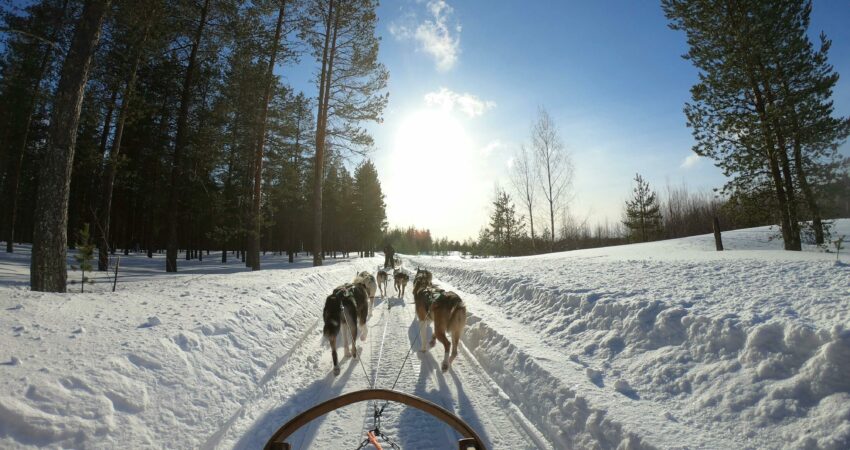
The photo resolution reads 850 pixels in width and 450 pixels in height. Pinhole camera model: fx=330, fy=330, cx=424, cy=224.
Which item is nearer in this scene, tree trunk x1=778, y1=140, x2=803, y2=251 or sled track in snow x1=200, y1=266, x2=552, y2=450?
sled track in snow x1=200, y1=266, x2=552, y2=450

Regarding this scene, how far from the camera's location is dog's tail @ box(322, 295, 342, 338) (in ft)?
17.5

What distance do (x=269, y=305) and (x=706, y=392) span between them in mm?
7253

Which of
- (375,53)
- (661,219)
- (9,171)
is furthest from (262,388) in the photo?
(661,219)

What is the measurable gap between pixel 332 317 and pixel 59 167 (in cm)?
570

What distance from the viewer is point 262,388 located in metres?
4.16

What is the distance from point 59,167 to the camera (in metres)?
5.97

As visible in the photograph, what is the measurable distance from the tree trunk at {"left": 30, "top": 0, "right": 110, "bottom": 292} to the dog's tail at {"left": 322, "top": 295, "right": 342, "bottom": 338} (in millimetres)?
4952

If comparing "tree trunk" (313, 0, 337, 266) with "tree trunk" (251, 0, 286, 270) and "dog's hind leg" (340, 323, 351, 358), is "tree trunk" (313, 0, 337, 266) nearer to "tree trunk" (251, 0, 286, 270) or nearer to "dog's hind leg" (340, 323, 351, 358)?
"tree trunk" (251, 0, 286, 270)

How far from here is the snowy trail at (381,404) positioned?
3.10m

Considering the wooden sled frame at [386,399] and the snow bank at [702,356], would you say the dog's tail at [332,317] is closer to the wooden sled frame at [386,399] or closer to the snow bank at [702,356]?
the snow bank at [702,356]

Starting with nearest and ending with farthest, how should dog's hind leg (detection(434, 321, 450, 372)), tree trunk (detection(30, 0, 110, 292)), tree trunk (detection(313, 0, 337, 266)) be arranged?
dog's hind leg (detection(434, 321, 450, 372)) → tree trunk (detection(30, 0, 110, 292)) → tree trunk (detection(313, 0, 337, 266))

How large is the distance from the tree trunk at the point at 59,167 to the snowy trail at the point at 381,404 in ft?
15.2

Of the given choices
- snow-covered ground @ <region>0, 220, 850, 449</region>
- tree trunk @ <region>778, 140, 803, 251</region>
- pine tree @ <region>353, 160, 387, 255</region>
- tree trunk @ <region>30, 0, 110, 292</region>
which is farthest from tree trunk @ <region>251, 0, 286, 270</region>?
pine tree @ <region>353, 160, 387, 255</region>

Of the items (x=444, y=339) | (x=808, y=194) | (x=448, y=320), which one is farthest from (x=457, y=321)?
(x=808, y=194)
